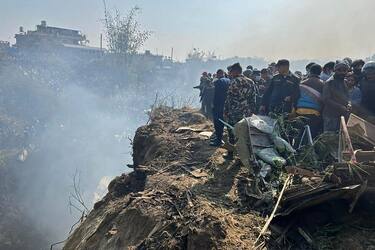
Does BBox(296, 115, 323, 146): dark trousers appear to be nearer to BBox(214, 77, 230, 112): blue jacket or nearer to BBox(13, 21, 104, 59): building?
BBox(214, 77, 230, 112): blue jacket

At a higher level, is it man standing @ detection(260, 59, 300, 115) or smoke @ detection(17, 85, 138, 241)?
man standing @ detection(260, 59, 300, 115)

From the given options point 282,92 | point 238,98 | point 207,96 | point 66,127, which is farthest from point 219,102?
point 66,127

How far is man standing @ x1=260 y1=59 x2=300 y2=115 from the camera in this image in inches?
223

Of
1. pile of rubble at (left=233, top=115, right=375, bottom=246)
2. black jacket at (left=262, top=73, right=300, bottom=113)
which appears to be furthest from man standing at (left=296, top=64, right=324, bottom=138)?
pile of rubble at (left=233, top=115, right=375, bottom=246)

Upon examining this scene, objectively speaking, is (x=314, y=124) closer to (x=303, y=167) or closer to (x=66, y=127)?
(x=303, y=167)

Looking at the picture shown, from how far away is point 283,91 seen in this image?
5.73m

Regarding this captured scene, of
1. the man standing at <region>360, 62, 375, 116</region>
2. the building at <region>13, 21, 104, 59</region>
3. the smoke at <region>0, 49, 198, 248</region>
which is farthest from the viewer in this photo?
the building at <region>13, 21, 104, 59</region>

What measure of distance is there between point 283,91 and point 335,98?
0.78 m

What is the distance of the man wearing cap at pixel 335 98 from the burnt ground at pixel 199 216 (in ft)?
4.68

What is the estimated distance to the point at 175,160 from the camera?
6422 mm

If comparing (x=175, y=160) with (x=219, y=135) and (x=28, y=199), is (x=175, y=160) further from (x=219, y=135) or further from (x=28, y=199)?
(x=28, y=199)

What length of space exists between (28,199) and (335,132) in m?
18.0

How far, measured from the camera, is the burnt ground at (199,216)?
3264 millimetres

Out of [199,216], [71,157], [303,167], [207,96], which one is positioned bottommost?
[71,157]
